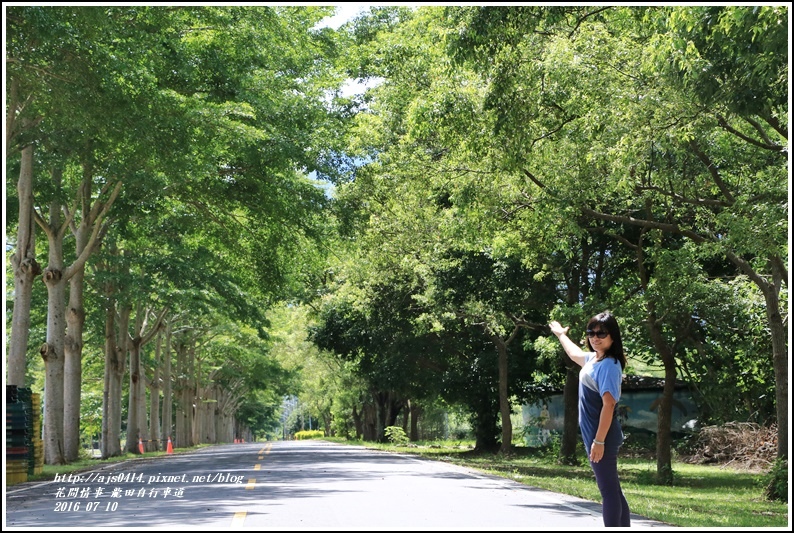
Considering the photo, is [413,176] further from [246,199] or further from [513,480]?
[513,480]

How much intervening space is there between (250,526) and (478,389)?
2784 cm

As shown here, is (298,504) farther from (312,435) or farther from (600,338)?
(312,435)

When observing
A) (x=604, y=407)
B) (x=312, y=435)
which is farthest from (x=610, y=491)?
(x=312, y=435)

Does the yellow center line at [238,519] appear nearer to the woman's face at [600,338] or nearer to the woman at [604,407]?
the woman at [604,407]

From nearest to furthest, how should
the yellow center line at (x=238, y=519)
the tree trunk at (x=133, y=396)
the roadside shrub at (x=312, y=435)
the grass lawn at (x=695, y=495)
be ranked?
1. the yellow center line at (x=238, y=519)
2. the grass lawn at (x=695, y=495)
3. the tree trunk at (x=133, y=396)
4. the roadside shrub at (x=312, y=435)

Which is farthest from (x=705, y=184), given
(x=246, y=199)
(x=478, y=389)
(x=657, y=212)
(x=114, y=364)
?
(x=114, y=364)

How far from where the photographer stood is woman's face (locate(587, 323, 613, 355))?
A: 7.48m

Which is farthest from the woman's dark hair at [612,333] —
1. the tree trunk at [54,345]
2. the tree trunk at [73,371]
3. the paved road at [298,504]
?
the tree trunk at [73,371]

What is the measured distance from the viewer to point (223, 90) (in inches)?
893

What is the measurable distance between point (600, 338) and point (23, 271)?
1967cm

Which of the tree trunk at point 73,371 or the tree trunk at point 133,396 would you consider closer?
the tree trunk at point 73,371

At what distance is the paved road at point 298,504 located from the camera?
34.7ft

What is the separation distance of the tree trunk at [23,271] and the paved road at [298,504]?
168 inches

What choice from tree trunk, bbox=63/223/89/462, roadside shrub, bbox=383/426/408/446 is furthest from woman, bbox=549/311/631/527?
roadside shrub, bbox=383/426/408/446
